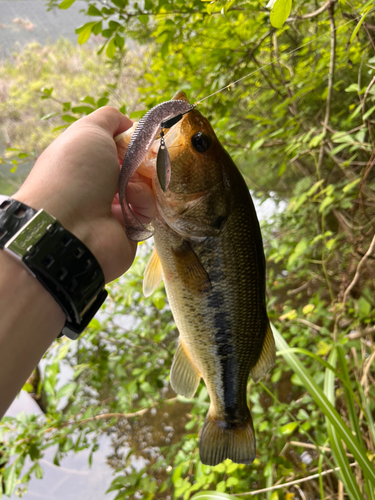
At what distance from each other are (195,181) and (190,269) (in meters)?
0.21

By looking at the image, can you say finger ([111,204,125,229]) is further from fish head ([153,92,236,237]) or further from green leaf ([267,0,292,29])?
green leaf ([267,0,292,29])

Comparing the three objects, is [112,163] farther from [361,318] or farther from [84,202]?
[361,318]

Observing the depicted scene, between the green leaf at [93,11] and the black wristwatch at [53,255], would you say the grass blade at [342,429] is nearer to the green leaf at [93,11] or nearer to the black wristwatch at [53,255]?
the black wristwatch at [53,255]

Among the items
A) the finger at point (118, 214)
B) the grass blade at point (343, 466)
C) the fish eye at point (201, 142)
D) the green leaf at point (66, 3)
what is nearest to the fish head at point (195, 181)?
the fish eye at point (201, 142)

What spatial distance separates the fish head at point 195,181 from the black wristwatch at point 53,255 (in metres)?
0.23

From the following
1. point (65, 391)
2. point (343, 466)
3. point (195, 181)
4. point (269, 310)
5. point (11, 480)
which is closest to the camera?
point (195, 181)

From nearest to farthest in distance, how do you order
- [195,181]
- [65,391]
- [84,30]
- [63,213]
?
[63,213]
[195,181]
[84,30]
[65,391]

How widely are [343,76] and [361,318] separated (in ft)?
6.02

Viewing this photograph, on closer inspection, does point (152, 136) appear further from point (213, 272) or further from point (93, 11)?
point (93, 11)

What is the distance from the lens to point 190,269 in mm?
754

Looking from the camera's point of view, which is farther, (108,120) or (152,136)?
(108,120)

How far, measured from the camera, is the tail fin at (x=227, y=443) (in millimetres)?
870

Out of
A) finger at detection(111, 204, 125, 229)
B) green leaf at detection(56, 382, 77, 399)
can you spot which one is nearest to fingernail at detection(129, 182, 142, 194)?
finger at detection(111, 204, 125, 229)

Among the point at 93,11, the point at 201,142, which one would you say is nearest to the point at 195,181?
the point at 201,142
